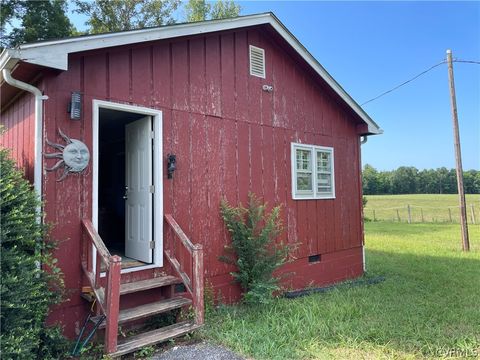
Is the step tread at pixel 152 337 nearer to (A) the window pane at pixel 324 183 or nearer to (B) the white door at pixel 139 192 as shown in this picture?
(B) the white door at pixel 139 192

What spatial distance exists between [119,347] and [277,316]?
2027mm

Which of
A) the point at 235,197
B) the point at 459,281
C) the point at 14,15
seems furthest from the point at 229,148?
the point at 14,15

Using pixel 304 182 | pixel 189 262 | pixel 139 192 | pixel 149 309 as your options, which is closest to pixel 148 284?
pixel 149 309

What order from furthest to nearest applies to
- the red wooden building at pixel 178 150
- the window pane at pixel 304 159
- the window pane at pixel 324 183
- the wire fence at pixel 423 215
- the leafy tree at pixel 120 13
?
the wire fence at pixel 423 215
the leafy tree at pixel 120 13
the window pane at pixel 324 183
the window pane at pixel 304 159
the red wooden building at pixel 178 150

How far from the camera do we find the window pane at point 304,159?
22.3 feet

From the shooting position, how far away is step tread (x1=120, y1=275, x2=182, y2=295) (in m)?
4.04

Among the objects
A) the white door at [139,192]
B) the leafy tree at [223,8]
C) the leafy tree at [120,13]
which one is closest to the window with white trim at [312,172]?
the white door at [139,192]

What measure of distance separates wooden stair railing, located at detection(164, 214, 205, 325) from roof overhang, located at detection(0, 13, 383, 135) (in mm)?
2229

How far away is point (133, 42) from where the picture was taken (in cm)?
443

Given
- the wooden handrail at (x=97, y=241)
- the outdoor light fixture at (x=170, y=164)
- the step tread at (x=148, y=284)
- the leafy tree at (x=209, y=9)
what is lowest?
the step tread at (x=148, y=284)

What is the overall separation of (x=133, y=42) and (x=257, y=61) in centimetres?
247

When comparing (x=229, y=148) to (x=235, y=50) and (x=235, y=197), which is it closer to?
(x=235, y=197)

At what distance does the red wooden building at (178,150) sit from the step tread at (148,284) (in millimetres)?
24

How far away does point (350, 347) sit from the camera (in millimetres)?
3730
